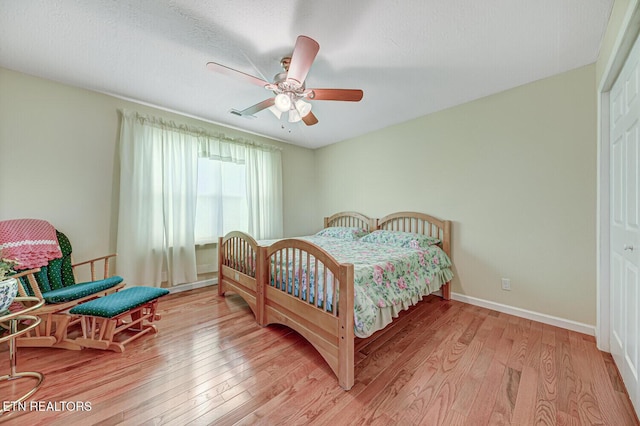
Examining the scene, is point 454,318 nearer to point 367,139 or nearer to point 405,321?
point 405,321

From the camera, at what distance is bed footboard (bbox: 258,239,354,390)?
1497mm

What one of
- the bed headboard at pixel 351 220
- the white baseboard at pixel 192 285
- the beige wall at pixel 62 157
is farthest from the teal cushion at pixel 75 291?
the bed headboard at pixel 351 220

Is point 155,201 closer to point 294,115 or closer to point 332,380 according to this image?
point 294,115

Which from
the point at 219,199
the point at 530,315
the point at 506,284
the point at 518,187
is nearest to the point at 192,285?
the point at 219,199

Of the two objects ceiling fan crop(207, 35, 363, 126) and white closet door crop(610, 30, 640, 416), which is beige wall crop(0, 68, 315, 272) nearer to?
ceiling fan crop(207, 35, 363, 126)

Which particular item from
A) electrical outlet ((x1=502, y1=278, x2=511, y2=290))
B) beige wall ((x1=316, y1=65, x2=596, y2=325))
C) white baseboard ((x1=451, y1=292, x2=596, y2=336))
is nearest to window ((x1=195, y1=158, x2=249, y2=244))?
beige wall ((x1=316, y1=65, x2=596, y2=325))

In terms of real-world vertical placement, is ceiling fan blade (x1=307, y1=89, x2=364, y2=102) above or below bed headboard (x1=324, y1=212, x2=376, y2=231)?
above

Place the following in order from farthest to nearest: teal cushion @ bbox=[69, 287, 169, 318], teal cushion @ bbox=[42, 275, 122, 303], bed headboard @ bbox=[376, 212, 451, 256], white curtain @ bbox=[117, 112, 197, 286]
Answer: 1. bed headboard @ bbox=[376, 212, 451, 256]
2. white curtain @ bbox=[117, 112, 197, 286]
3. teal cushion @ bbox=[42, 275, 122, 303]
4. teal cushion @ bbox=[69, 287, 169, 318]

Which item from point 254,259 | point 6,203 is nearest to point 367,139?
point 254,259

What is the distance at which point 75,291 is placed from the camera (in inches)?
77.3

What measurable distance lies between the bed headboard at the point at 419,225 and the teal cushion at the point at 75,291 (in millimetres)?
3229

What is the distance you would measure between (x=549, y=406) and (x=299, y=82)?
259cm

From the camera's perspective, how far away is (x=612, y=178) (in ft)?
5.72

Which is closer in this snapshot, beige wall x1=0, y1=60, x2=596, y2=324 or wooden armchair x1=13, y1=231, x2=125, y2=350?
wooden armchair x1=13, y1=231, x2=125, y2=350
